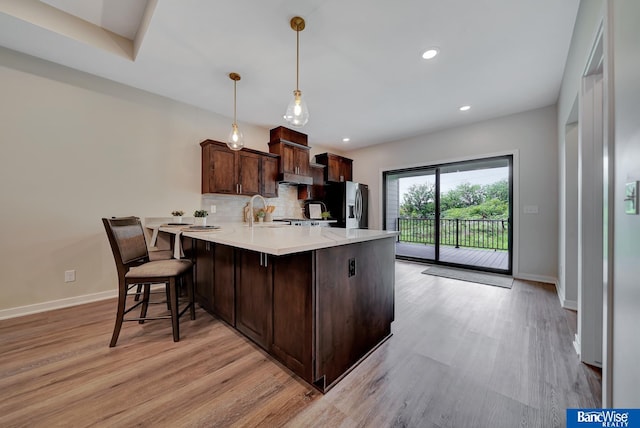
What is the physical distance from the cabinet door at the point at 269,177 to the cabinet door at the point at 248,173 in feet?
0.39

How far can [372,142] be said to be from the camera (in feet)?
17.6

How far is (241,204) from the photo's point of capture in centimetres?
420

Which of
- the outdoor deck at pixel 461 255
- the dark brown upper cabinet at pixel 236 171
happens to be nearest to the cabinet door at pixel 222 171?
the dark brown upper cabinet at pixel 236 171

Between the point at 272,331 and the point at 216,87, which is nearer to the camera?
the point at 272,331

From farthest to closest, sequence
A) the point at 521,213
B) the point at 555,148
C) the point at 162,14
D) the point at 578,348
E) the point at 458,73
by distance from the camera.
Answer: the point at 521,213 → the point at 555,148 → the point at 458,73 → the point at 162,14 → the point at 578,348

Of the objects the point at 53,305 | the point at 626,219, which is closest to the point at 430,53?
the point at 626,219

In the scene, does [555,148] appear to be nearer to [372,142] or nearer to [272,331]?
[372,142]

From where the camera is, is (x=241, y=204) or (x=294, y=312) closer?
(x=294, y=312)

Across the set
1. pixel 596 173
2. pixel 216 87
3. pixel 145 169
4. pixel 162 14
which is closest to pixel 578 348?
pixel 596 173

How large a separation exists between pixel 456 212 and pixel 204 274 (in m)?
4.70

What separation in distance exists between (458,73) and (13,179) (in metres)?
4.92

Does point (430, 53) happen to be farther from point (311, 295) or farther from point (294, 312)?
point (294, 312)

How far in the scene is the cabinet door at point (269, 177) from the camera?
4152 millimetres

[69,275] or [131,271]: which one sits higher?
[131,271]
